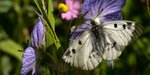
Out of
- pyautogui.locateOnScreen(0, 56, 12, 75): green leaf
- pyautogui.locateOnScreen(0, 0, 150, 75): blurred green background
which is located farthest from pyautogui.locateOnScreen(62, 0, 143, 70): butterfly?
pyautogui.locateOnScreen(0, 56, 12, 75): green leaf

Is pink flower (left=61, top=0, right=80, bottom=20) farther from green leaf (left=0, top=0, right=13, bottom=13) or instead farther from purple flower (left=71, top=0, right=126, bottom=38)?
green leaf (left=0, top=0, right=13, bottom=13)

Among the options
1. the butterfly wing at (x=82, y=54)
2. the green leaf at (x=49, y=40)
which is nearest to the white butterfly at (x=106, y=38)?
the butterfly wing at (x=82, y=54)

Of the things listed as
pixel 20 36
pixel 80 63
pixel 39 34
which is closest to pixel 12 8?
pixel 20 36

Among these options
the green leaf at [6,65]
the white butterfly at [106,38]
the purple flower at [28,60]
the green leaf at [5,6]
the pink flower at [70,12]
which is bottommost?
the green leaf at [6,65]

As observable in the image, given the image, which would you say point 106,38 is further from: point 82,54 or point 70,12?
point 70,12

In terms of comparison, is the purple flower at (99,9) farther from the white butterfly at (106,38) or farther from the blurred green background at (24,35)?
the blurred green background at (24,35)
